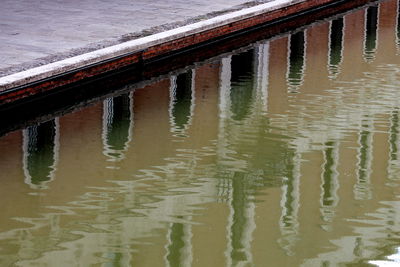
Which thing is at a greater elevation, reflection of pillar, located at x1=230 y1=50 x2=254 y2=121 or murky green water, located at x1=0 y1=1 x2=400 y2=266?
murky green water, located at x1=0 y1=1 x2=400 y2=266

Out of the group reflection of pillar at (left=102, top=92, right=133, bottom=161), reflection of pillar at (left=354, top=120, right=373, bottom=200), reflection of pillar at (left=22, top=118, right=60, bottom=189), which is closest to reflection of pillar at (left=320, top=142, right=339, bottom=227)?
reflection of pillar at (left=354, top=120, right=373, bottom=200)

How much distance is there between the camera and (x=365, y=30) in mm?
14406

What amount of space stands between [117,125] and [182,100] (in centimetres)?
104

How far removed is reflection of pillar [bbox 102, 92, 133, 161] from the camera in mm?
8938

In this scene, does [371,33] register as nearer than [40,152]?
No

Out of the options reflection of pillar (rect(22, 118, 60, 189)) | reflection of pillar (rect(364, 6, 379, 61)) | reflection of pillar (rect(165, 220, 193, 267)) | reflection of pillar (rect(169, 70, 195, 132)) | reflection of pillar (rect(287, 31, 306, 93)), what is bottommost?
reflection of pillar (rect(364, 6, 379, 61))

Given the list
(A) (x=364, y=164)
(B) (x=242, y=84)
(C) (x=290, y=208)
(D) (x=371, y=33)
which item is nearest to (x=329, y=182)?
(A) (x=364, y=164)

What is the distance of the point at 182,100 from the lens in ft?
34.6

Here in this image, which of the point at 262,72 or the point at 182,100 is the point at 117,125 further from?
the point at 262,72

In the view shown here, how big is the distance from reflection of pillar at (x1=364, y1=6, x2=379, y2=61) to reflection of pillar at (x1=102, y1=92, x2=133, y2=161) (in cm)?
327

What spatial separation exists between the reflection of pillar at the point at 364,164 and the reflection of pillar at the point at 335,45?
214 centimetres

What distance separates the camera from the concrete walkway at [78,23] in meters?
10.4

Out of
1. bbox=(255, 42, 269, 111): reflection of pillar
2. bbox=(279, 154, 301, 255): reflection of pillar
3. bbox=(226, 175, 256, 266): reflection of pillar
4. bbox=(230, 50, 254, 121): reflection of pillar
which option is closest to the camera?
bbox=(226, 175, 256, 266): reflection of pillar

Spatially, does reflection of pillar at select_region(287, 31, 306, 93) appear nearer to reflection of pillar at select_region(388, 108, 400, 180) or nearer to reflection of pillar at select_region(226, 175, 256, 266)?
reflection of pillar at select_region(388, 108, 400, 180)
